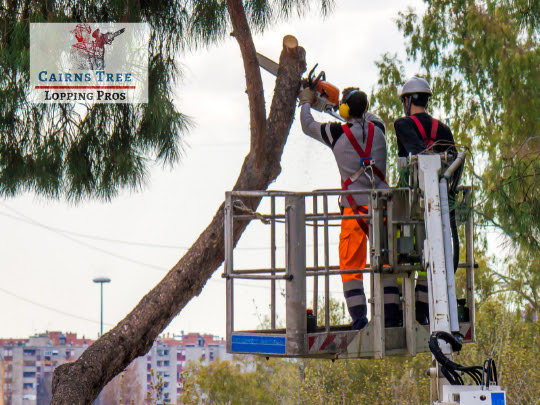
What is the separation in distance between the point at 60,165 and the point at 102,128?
1.89ft

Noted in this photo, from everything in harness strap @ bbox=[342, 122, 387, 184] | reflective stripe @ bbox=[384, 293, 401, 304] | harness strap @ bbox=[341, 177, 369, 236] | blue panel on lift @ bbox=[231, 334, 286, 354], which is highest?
harness strap @ bbox=[342, 122, 387, 184]

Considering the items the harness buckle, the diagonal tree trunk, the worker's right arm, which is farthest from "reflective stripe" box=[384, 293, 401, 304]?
the diagonal tree trunk

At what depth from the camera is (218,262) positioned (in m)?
8.45

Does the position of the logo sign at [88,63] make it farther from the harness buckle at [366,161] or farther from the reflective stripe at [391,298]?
the reflective stripe at [391,298]

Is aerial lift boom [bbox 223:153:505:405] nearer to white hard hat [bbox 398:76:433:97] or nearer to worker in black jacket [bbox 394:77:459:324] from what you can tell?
worker in black jacket [bbox 394:77:459:324]

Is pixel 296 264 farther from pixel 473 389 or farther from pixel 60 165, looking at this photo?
pixel 60 165

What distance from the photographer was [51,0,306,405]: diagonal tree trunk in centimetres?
799

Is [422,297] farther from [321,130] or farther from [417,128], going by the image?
[321,130]

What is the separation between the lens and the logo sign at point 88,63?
8344mm

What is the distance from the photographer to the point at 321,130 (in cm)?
587

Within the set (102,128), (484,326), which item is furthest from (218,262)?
(484,326)

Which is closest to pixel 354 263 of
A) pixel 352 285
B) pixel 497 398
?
pixel 352 285

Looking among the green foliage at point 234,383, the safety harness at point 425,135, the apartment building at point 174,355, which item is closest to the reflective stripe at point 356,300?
the safety harness at point 425,135

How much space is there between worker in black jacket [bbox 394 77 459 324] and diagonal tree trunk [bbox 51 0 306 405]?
2.44m
